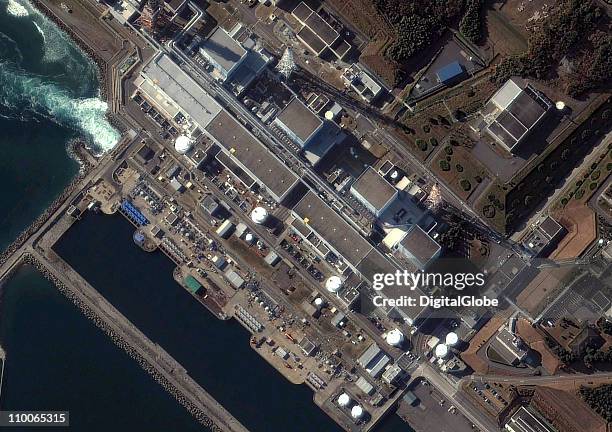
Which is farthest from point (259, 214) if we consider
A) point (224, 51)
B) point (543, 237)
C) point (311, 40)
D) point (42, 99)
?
point (543, 237)

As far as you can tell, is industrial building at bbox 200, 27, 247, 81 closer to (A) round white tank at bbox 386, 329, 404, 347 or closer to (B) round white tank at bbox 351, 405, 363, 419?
(A) round white tank at bbox 386, 329, 404, 347

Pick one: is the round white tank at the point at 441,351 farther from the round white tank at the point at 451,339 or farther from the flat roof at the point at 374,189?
the flat roof at the point at 374,189

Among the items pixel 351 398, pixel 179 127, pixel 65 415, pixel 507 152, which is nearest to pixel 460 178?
pixel 507 152

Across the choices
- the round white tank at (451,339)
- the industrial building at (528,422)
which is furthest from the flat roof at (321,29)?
the industrial building at (528,422)

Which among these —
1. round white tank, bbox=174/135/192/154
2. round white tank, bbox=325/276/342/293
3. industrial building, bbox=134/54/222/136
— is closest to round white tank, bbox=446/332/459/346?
round white tank, bbox=325/276/342/293

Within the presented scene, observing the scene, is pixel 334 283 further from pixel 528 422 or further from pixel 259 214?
pixel 528 422

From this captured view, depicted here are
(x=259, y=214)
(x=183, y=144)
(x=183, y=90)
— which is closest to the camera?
(x=183, y=90)

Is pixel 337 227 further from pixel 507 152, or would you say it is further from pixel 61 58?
pixel 61 58
